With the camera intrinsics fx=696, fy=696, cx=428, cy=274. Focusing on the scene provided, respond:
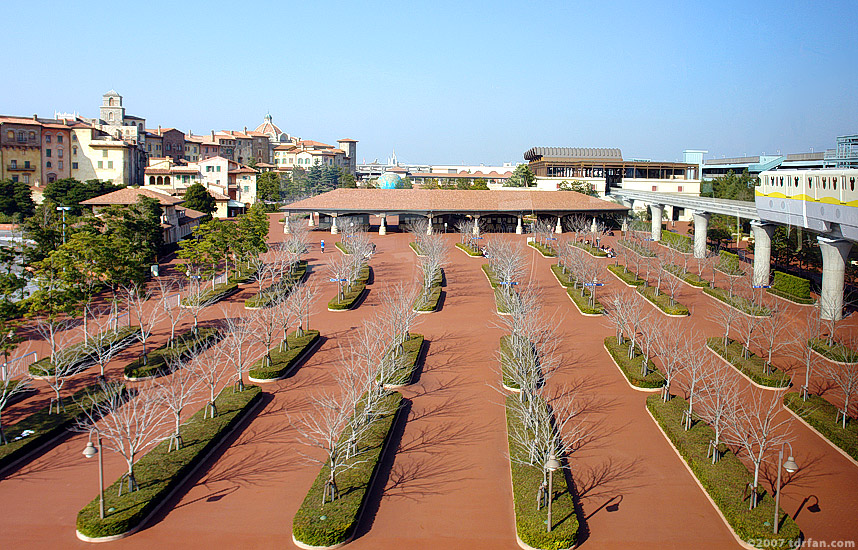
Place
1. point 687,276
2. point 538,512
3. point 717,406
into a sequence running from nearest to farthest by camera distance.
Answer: point 538,512
point 717,406
point 687,276

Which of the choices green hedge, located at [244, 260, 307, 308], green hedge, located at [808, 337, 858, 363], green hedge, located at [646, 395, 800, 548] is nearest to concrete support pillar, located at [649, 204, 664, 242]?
A: green hedge, located at [244, 260, 307, 308]

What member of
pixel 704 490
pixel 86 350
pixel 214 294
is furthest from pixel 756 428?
pixel 214 294

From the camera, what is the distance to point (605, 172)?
86.7 m

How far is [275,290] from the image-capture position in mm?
33781

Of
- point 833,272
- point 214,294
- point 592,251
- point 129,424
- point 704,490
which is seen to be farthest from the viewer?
point 592,251

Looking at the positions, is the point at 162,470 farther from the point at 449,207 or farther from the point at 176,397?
the point at 449,207

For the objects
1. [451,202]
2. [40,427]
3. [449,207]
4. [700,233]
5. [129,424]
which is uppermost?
[451,202]

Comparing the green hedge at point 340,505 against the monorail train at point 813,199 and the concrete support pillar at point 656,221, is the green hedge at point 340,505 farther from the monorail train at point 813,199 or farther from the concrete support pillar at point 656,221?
the concrete support pillar at point 656,221

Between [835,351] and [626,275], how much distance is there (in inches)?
632

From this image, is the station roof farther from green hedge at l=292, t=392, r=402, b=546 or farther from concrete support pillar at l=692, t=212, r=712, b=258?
green hedge at l=292, t=392, r=402, b=546

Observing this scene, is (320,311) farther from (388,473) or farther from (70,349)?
(388,473)

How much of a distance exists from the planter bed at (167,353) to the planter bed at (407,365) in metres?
6.53

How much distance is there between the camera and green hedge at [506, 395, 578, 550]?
14.1 metres

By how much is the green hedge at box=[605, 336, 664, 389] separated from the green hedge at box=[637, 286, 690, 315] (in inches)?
220
